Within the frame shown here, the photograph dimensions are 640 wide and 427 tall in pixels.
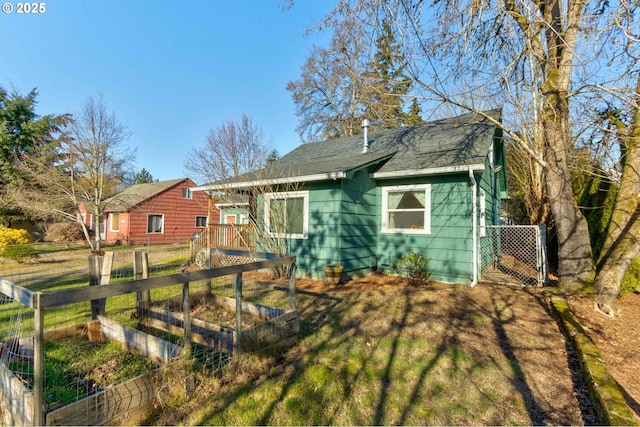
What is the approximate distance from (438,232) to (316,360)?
Answer: 4968mm

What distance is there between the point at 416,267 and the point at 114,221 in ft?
73.5

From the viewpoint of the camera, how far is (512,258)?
1062 centimetres

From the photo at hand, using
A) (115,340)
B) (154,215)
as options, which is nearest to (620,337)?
(115,340)

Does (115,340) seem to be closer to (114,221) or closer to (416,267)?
(416,267)

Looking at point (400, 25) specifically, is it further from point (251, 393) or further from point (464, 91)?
point (251, 393)

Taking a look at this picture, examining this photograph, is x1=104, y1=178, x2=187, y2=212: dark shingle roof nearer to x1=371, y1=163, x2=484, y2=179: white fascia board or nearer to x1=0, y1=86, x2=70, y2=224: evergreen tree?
x1=0, y1=86, x2=70, y2=224: evergreen tree

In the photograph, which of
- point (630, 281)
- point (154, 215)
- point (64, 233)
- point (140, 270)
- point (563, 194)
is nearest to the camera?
point (140, 270)

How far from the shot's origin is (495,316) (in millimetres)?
4492

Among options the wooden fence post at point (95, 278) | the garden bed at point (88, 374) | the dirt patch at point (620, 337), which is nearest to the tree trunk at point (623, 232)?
the dirt patch at point (620, 337)

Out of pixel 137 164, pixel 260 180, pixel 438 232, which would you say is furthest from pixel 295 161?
pixel 137 164

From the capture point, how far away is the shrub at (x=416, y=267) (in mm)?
6609

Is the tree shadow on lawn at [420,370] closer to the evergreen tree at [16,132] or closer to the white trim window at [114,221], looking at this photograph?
the white trim window at [114,221]

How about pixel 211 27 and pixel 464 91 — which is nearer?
pixel 464 91

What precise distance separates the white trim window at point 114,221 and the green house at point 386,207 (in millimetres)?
16394
